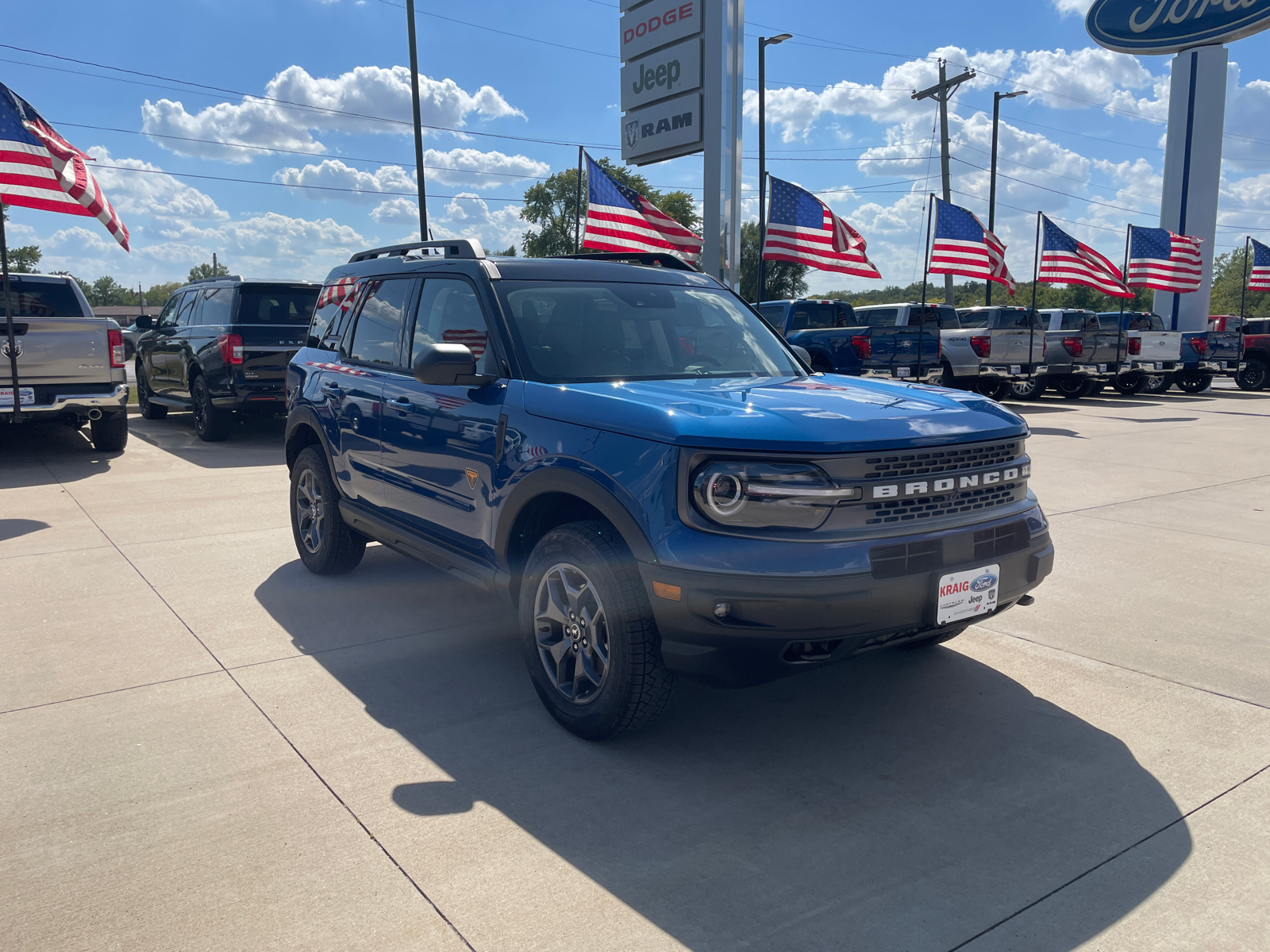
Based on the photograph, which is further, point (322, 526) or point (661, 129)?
point (661, 129)

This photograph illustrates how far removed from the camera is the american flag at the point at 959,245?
698 inches

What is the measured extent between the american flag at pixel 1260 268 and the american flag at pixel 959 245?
19.0 metres

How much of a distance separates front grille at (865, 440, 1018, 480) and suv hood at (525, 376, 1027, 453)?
0.13ft

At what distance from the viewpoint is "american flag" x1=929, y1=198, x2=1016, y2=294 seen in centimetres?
1773

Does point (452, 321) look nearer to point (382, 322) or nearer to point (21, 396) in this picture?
point (382, 322)

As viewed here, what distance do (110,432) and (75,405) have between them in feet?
3.21

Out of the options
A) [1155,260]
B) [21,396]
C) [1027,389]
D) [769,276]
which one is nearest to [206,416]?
[21,396]

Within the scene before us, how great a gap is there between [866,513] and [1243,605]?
342cm

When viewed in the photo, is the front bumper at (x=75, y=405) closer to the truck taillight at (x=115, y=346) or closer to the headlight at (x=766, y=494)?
the truck taillight at (x=115, y=346)

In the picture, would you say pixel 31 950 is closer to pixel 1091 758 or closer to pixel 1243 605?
pixel 1091 758

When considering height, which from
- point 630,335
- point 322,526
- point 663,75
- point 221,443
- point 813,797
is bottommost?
point 813,797

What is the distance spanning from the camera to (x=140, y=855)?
290 cm

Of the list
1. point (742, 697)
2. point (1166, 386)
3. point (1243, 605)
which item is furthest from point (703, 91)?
point (1166, 386)

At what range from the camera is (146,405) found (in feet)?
A: 49.5
